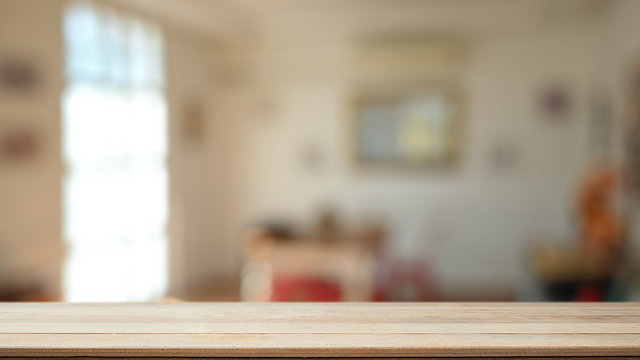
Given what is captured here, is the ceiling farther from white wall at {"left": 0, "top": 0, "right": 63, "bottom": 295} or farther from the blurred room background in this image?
white wall at {"left": 0, "top": 0, "right": 63, "bottom": 295}

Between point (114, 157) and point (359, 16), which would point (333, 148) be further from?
point (114, 157)

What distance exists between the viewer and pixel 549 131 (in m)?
7.68

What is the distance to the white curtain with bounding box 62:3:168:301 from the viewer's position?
5.47 m

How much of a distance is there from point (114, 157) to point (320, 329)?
5637 millimetres

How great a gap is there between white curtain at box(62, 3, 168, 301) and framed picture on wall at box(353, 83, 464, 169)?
233 cm

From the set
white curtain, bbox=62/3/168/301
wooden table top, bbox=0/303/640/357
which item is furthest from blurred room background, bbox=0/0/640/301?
wooden table top, bbox=0/303/640/357

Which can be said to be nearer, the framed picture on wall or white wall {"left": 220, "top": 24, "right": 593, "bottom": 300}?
white wall {"left": 220, "top": 24, "right": 593, "bottom": 300}

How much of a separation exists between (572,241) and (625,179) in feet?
6.71

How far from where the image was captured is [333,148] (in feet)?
26.9

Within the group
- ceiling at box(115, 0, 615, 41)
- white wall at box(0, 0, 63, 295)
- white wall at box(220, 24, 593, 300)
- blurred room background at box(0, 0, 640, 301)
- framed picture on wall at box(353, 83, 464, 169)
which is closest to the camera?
white wall at box(0, 0, 63, 295)

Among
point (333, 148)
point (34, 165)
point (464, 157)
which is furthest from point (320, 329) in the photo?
point (333, 148)

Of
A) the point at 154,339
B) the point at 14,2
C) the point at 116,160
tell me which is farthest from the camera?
the point at 116,160

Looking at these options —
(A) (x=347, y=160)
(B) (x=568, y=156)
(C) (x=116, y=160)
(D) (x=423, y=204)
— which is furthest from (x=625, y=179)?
(C) (x=116, y=160)

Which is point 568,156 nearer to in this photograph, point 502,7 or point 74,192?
point 502,7
